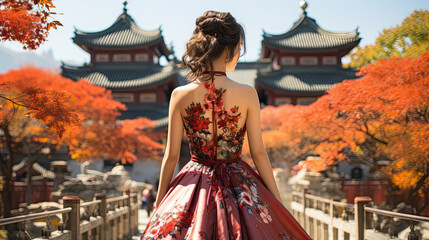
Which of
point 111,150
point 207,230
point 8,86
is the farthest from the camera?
point 111,150

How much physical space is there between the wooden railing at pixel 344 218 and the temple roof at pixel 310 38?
16.0 metres

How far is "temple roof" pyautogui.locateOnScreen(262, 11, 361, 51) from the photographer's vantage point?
1064 inches

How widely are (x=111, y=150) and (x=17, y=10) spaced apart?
1168 centimetres

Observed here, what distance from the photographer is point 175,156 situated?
2668 millimetres

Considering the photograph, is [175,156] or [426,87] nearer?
[175,156]

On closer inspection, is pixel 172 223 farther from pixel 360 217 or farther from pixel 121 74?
pixel 121 74

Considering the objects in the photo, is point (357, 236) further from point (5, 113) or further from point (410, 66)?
point (5, 113)

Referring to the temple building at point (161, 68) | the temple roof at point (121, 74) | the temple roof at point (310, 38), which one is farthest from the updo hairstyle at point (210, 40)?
the temple roof at point (310, 38)

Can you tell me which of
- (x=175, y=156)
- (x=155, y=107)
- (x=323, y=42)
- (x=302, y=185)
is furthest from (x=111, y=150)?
(x=323, y=42)

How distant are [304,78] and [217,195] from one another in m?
25.5

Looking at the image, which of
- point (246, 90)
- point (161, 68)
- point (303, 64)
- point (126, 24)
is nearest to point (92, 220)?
point (246, 90)

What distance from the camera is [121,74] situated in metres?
27.0

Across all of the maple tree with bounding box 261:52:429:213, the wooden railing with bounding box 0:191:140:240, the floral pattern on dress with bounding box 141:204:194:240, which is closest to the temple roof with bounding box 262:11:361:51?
the maple tree with bounding box 261:52:429:213

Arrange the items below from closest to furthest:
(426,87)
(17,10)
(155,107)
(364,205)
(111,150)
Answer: (17,10)
(364,205)
(426,87)
(111,150)
(155,107)
